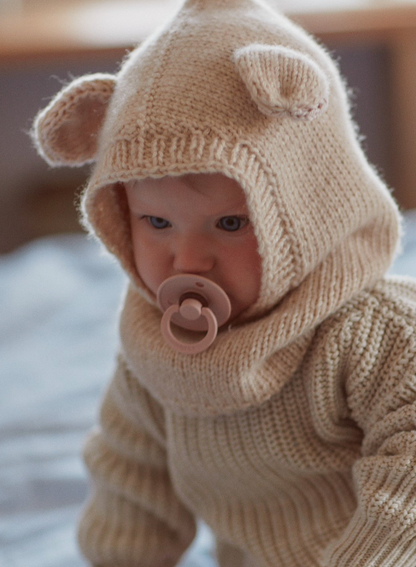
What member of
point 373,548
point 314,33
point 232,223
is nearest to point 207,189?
point 232,223

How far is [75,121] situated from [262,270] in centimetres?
24

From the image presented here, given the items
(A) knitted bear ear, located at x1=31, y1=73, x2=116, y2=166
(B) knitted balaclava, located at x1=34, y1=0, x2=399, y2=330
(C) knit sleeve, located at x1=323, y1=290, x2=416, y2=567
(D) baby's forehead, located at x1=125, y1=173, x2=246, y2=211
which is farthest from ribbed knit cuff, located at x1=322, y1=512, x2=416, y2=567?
(A) knitted bear ear, located at x1=31, y1=73, x2=116, y2=166

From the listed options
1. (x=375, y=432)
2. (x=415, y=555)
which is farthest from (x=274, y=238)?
(x=415, y=555)

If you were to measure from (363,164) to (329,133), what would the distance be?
0.19 ft

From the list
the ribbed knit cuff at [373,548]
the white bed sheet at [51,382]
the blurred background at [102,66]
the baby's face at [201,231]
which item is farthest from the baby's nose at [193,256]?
the blurred background at [102,66]

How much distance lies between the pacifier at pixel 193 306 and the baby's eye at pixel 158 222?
5 centimetres

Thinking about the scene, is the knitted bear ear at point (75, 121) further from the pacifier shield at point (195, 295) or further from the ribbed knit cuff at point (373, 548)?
the ribbed knit cuff at point (373, 548)

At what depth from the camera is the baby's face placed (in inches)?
24.5

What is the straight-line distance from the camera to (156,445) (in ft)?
2.75

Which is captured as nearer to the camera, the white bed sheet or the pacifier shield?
the pacifier shield

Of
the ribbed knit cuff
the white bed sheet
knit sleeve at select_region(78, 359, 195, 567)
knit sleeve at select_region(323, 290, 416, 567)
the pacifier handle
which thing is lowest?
the white bed sheet

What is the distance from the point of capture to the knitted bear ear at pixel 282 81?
0.57 metres

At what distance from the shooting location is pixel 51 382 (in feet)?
4.16

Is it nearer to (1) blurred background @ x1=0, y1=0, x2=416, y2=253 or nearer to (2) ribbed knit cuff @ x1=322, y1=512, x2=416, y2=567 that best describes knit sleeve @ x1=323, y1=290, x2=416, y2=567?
(2) ribbed knit cuff @ x1=322, y1=512, x2=416, y2=567
